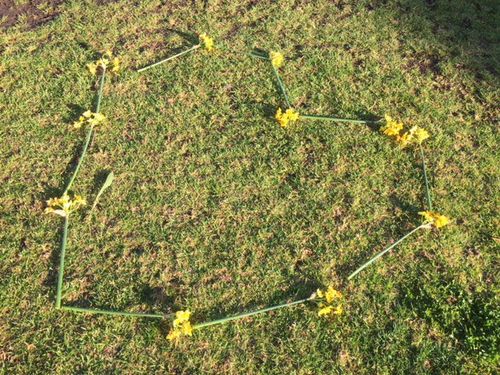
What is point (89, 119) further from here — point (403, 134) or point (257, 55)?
point (403, 134)

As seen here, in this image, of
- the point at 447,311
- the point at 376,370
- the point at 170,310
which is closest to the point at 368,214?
the point at 447,311

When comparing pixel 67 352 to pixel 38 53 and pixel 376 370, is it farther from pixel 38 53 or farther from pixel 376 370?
pixel 38 53

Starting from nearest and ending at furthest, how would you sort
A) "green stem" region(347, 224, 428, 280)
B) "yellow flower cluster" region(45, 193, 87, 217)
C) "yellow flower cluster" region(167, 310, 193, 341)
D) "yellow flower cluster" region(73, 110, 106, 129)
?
"yellow flower cluster" region(167, 310, 193, 341)
"green stem" region(347, 224, 428, 280)
"yellow flower cluster" region(45, 193, 87, 217)
"yellow flower cluster" region(73, 110, 106, 129)

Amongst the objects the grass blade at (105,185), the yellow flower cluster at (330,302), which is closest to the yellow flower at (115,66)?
the grass blade at (105,185)

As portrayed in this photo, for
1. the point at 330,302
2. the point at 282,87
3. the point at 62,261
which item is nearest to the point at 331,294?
the point at 330,302

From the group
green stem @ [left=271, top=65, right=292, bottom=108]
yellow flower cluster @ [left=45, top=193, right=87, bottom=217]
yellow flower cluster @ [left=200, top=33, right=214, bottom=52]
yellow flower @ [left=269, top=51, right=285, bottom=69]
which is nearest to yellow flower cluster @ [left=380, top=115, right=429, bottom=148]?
green stem @ [left=271, top=65, right=292, bottom=108]

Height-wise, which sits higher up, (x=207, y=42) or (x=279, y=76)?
(x=207, y=42)

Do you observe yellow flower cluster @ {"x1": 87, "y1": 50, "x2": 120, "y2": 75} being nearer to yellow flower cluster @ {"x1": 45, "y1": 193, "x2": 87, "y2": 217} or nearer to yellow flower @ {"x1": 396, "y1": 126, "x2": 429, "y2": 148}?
yellow flower cluster @ {"x1": 45, "y1": 193, "x2": 87, "y2": 217}
